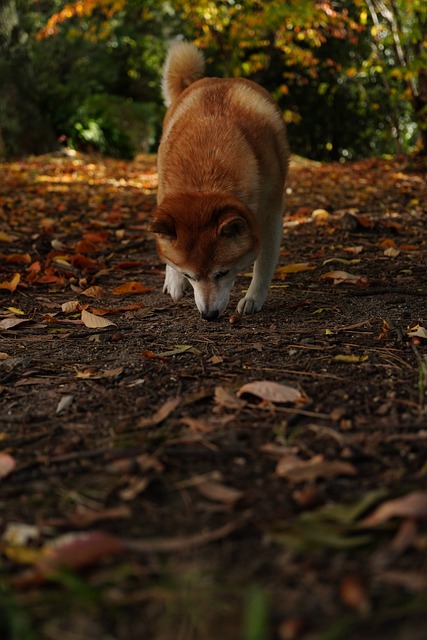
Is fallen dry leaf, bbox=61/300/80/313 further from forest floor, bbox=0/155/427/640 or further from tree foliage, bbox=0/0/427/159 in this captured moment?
tree foliage, bbox=0/0/427/159

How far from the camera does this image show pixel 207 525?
67.4 inches

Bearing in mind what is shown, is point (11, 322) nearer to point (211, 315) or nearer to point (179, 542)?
point (211, 315)

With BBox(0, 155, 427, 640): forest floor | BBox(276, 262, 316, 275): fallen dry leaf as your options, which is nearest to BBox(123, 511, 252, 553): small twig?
BBox(0, 155, 427, 640): forest floor

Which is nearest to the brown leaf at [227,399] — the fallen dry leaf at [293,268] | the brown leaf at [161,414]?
the brown leaf at [161,414]

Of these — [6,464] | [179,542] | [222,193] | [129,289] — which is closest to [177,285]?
[129,289]

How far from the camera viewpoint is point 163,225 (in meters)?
3.70

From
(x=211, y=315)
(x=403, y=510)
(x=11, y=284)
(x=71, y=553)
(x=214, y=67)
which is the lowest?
(x=11, y=284)

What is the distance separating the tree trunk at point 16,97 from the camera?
12055mm

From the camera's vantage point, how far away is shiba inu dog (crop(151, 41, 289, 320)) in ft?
12.1

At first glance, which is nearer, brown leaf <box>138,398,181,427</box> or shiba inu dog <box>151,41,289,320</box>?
brown leaf <box>138,398,181,427</box>

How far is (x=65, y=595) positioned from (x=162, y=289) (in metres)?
3.48

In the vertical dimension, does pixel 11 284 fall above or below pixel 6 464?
below

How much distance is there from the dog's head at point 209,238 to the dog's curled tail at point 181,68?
201 centimetres

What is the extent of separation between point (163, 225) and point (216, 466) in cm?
196
